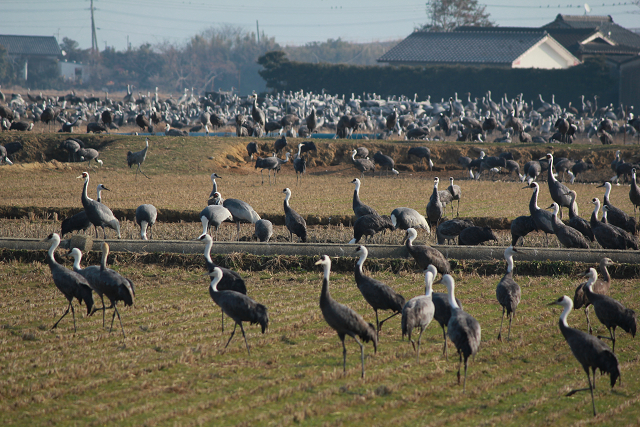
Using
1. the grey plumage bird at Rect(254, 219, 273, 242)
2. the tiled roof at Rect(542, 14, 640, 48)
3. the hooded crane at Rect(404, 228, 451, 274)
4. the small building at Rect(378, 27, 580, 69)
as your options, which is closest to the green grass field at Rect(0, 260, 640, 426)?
the hooded crane at Rect(404, 228, 451, 274)

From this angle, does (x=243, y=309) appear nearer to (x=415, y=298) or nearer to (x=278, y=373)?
(x=278, y=373)

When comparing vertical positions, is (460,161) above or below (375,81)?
below

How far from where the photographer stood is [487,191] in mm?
23672

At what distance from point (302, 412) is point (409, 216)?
29.2 feet

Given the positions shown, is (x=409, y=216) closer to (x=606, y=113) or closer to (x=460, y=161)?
(x=460, y=161)

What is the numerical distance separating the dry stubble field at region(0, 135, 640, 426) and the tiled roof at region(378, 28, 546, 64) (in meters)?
55.1

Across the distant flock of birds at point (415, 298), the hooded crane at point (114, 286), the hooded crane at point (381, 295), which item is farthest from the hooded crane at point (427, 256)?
the hooded crane at point (114, 286)

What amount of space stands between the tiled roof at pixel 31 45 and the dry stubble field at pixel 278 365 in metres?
90.4

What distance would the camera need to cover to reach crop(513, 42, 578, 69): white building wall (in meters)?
64.1

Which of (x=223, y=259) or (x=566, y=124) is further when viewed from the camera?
(x=566, y=124)

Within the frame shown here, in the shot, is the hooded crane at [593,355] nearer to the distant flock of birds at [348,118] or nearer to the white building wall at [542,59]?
the distant flock of birds at [348,118]

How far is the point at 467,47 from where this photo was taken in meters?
66.2

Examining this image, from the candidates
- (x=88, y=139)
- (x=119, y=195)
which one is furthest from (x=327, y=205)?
(x=88, y=139)

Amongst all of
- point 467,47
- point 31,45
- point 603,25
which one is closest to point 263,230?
point 467,47
